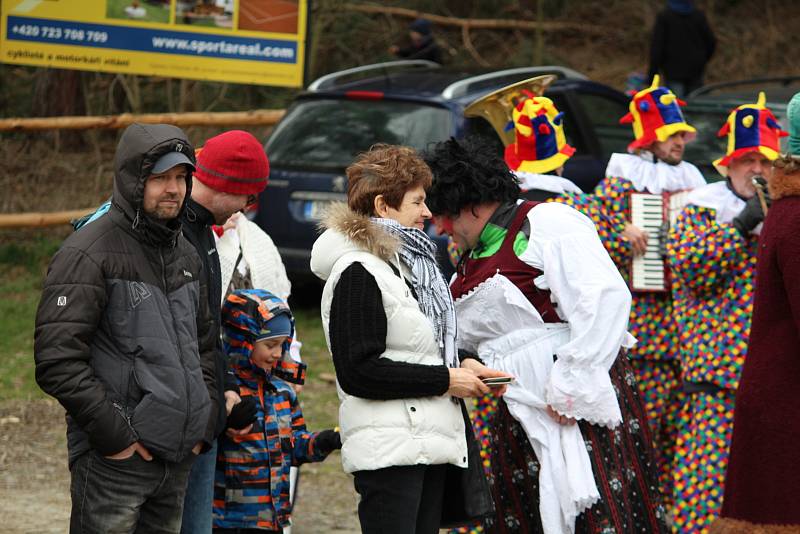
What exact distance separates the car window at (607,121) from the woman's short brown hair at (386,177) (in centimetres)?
583

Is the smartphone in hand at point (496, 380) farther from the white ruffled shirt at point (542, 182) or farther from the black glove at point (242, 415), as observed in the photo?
the white ruffled shirt at point (542, 182)

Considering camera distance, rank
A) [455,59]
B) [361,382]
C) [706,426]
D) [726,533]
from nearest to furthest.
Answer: [361,382], [726,533], [706,426], [455,59]

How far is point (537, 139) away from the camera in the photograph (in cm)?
596

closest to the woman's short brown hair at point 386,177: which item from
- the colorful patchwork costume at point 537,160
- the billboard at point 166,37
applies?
the colorful patchwork costume at point 537,160

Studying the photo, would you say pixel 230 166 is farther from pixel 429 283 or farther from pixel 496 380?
pixel 496 380

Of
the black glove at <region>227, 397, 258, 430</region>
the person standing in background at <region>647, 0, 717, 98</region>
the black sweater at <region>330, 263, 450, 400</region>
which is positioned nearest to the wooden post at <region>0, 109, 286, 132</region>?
the person standing in background at <region>647, 0, 717, 98</region>

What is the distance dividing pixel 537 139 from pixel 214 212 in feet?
6.73

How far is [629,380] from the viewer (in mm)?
4602

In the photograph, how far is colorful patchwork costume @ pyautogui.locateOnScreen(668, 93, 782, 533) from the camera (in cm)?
564

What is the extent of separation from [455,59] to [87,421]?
569 inches

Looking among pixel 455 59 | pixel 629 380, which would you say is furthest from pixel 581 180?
pixel 455 59

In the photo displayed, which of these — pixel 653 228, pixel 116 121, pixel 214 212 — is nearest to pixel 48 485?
pixel 214 212

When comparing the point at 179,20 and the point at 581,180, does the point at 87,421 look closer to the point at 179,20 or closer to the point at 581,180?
the point at 581,180

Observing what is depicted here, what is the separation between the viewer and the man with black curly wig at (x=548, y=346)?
4.30m
